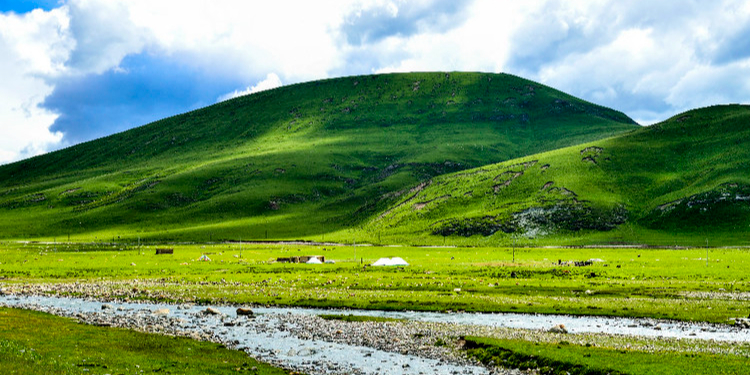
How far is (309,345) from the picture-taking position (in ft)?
137

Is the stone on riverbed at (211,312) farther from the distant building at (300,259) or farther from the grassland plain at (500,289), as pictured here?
the distant building at (300,259)

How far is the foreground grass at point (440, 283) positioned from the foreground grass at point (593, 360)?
18.4m

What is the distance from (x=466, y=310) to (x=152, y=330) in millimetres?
28241

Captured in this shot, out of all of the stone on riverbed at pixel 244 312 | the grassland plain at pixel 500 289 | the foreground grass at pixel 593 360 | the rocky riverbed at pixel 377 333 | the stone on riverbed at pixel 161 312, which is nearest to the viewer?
the foreground grass at pixel 593 360

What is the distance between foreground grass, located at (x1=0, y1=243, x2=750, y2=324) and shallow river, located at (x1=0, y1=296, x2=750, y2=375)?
11.8 ft

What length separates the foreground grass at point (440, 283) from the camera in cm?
5931

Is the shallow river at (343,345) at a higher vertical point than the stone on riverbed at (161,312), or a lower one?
lower

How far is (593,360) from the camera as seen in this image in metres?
33.5

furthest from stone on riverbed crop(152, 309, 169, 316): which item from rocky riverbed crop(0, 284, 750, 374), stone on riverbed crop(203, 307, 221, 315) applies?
stone on riverbed crop(203, 307, 221, 315)

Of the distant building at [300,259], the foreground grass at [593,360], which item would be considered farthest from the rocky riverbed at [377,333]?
the distant building at [300,259]

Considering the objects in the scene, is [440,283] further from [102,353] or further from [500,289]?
[102,353]

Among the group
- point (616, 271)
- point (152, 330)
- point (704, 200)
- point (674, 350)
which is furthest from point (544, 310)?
point (704, 200)

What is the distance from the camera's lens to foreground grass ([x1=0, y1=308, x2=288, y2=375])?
3041 centimetres

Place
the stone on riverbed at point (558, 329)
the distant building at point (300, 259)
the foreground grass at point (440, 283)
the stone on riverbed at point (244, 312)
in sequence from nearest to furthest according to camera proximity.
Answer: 1. the stone on riverbed at point (558, 329)
2. the stone on riverbed at point (244, 312)
3. the foreground grass at point (440, 283)
4. the distant building at point (300, 259)
